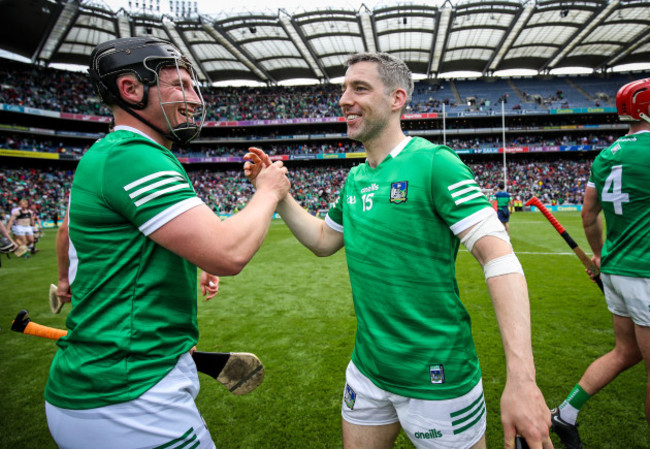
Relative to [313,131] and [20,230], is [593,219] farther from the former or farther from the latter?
[313,131]

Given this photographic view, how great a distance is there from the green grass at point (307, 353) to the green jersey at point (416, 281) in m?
1.67

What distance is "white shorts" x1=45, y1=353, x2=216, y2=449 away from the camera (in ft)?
4.41

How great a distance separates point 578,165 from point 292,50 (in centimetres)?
3604

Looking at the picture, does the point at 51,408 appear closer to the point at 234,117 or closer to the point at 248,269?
the point at 248,269

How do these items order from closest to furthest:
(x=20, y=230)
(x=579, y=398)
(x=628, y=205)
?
(x=628, y=205) < (x=579, y=398) < (x=20, y=230)

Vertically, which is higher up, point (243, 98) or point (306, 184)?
point (243, 98)

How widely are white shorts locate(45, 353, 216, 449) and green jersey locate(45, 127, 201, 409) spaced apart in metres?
0.04

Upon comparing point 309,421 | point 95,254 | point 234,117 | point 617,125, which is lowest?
point 309,421

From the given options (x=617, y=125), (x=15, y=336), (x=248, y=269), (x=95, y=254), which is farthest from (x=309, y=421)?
(x=617, y=125)

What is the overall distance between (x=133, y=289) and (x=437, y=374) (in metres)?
1.43

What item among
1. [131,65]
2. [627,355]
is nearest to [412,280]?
[131,65]

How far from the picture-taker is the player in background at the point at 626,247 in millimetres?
2494

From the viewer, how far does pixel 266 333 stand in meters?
5.41

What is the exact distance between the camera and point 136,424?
1.34 meters
